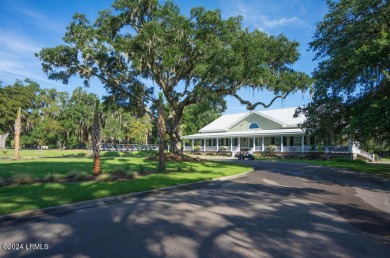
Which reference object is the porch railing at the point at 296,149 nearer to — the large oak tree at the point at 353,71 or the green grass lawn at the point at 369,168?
the green grass lawn at the point at 369,168

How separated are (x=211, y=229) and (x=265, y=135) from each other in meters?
36.1

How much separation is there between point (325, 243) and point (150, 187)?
705cm

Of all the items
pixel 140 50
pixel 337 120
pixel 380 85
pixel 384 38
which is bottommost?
pixel 337 120

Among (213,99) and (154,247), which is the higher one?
(213,99)

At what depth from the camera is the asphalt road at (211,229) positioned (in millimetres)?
4785

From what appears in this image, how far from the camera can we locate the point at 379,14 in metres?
16.2

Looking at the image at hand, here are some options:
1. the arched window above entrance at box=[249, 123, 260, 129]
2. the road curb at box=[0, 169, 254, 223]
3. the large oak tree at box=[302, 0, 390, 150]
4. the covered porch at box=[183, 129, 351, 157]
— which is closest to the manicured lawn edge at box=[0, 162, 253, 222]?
the road curb at box=[0, 169, 254, 223]

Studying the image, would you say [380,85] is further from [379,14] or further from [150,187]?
[150,187]

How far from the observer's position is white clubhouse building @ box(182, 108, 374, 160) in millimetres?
38144

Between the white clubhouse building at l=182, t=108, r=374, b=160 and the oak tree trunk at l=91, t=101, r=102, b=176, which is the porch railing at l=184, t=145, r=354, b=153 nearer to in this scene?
the white clubhouse building at l=182, t=108, r=374, b=160

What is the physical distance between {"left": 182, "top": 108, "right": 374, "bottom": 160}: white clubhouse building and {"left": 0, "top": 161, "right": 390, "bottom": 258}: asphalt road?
29.8m

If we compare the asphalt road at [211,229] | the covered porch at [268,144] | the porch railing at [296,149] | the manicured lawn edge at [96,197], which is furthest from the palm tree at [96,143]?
the porch railing at [296,149]

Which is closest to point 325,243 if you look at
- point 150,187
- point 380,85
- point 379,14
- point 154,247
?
point 154,247

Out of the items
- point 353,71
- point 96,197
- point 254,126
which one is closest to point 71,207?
point 96,197
